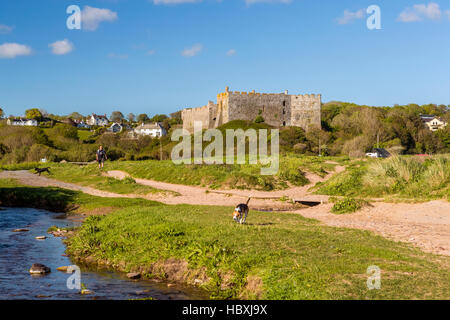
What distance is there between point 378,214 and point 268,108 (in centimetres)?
6753

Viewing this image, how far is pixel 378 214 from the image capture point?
54.4 ft

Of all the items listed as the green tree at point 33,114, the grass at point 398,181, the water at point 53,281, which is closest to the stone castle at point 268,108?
the grass at point 398,181

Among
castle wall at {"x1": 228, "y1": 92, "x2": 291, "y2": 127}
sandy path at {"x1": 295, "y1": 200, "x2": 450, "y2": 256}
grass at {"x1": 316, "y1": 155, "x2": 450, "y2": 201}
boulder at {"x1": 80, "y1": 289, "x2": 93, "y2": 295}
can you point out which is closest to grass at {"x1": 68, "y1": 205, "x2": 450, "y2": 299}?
sandy path at {"x1": 295, "y1": 200, "x2": 450, "y2": 256}

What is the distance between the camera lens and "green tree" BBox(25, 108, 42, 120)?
473 ft

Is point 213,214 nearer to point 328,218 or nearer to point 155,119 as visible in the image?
point 328,218

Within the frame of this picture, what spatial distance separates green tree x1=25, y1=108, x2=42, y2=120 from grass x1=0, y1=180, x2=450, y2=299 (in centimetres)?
14042

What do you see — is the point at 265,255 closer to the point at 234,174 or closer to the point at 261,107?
the point at 234,174

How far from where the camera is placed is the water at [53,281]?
8.79 meters

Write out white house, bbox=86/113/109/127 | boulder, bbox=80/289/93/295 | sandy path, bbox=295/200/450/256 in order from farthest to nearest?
white house, bbox=86/113/109/127
sandy path, bbox=295/200/450/256
boulder, bbox=80/289/93/295

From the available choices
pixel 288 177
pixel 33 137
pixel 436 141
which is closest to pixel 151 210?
pixel 288 177

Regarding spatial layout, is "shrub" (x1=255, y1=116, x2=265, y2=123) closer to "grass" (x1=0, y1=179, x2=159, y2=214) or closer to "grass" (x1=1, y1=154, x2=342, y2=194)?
"grass" (x1=1, y1=154, x2=342, y2=194)

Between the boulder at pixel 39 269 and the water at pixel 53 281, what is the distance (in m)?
0.13

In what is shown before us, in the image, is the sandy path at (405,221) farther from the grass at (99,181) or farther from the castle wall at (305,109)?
the castle wall at (305,109)

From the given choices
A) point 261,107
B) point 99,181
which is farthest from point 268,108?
point 99,181
